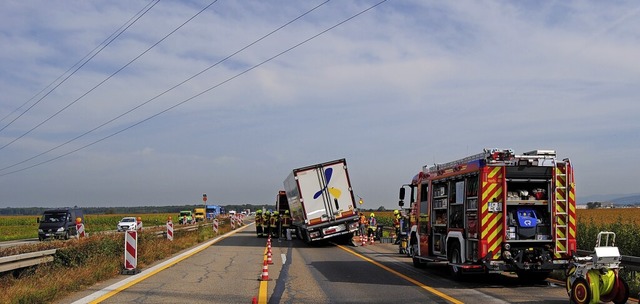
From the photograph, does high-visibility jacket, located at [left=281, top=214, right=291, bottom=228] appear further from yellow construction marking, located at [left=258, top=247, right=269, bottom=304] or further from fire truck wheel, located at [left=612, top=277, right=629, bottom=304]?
fire truck wheel, located at [left=612, top=277, right=629, bottom=304]

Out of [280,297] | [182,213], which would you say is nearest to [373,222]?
[280,297]

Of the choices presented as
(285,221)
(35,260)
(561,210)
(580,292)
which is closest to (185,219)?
(285,221)

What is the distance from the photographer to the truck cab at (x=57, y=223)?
37844mm

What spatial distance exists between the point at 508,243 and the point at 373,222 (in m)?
23.3

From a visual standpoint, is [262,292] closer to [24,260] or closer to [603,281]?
[603,281]

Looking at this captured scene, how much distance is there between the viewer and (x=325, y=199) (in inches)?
1126

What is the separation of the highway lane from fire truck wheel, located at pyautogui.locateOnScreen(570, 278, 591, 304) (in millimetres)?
880

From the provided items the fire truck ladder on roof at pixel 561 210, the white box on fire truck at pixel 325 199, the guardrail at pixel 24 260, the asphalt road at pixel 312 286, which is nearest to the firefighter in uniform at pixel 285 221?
the white box on fire truck at pixel 325 199

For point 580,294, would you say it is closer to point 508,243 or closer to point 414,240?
point 508,243

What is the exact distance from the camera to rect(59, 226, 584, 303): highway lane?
1150 cm

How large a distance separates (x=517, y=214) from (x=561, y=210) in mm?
915

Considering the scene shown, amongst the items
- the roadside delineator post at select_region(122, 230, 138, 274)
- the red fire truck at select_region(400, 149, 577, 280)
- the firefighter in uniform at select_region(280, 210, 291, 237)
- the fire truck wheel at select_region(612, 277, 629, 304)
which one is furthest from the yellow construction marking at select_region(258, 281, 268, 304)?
the firefighter in uniform at select_region(280, 210, 291, 237)

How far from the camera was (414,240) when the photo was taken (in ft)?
60.1

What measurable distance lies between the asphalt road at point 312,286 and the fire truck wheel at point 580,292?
88 centimetres
